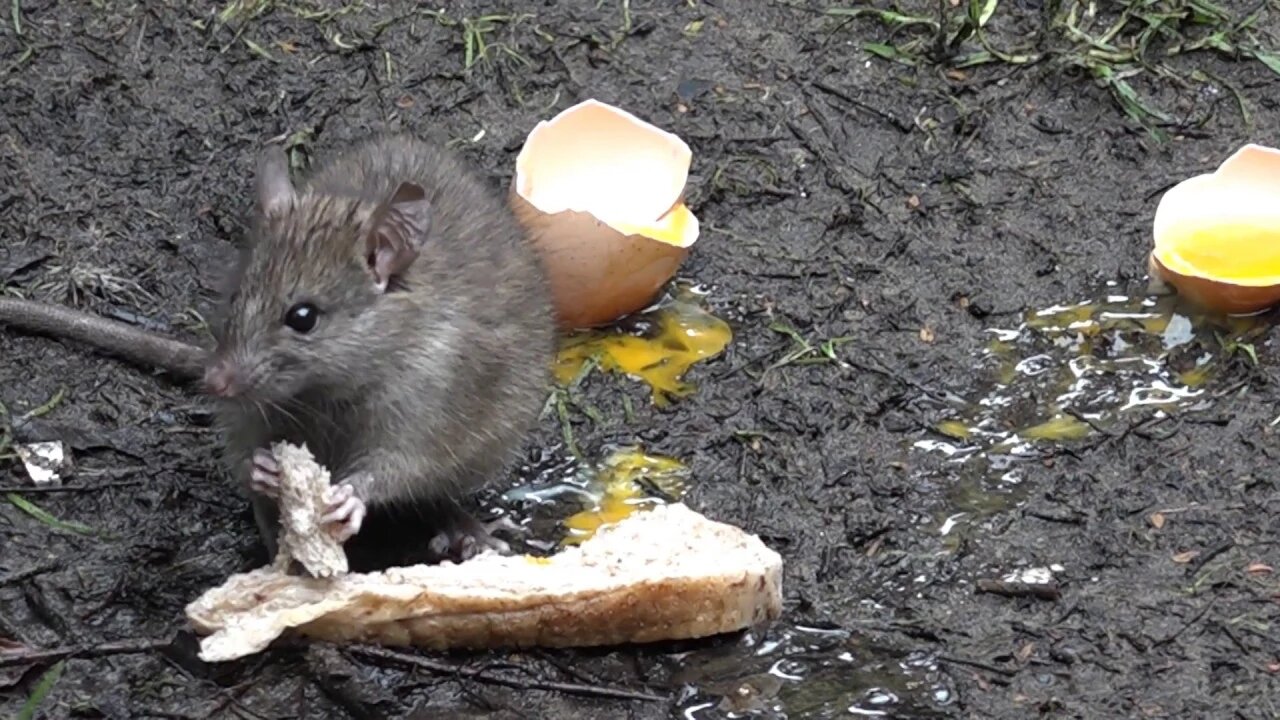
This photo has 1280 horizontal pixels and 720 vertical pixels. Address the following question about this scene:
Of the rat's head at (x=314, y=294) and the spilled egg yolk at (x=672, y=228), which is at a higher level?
the rat's head at (x=314, y=294)

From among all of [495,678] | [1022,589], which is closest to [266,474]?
[495,678]

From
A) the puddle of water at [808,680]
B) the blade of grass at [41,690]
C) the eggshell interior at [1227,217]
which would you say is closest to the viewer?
the blade of grass at [41,690]

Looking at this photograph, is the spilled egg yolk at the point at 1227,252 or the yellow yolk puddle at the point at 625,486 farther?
the spilled egg yolk at the point at 1227,252

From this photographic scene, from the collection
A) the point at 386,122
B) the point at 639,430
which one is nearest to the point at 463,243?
the point at 639,430

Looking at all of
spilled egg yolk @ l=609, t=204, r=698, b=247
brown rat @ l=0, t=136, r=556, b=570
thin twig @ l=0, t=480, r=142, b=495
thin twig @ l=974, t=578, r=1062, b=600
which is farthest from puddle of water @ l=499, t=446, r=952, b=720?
thin twig @ l=0, t=480, r=142, b=495

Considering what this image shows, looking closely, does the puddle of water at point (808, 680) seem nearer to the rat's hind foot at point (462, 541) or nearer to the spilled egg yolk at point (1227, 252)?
the rat's hind foot at point (462, 541)

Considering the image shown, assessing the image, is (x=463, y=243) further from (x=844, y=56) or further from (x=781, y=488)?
(x=844, y=56)

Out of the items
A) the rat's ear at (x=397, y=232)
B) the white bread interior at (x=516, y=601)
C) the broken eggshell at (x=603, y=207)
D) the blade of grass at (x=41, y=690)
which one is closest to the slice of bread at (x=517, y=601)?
the white bread interior at (x=516, y=601)
